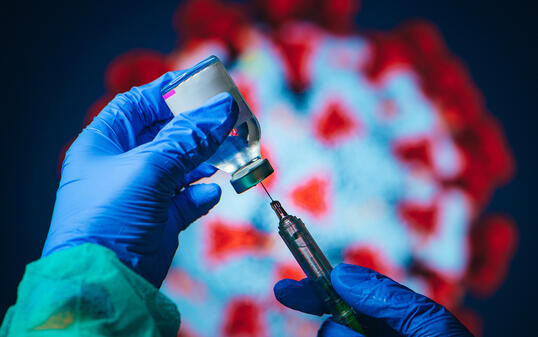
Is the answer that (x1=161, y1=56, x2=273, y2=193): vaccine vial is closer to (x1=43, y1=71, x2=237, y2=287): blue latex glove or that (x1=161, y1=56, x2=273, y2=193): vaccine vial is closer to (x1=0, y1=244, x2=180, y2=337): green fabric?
(x1=43, y1=71, x2=237, y2=287): blue latex glove

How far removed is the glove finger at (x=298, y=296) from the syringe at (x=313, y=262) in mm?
59

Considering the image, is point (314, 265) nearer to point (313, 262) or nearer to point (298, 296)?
point (313, 262)

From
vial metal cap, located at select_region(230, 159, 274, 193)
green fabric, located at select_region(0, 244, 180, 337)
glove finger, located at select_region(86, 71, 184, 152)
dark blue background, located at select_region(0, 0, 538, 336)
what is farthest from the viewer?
dark blue background, located at select_region(0, 0, 538, 336)

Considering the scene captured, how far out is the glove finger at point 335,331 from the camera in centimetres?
68

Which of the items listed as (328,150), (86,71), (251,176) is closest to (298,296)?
(251,176)

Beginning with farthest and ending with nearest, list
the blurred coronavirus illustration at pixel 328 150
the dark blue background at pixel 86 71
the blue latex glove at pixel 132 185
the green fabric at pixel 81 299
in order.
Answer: the blurred coronavirus illustration at pixel 328 150 < the dark blue background at pixel 86 71 < the blue latex glove at pixel 132 185 < the green fabric at pixel 81 299

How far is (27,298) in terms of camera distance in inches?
21.0

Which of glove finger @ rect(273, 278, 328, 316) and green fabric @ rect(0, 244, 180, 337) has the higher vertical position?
green fabric @ rect(0, 244, 180, 337)

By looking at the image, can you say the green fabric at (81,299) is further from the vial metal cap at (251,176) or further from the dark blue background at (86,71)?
the dark blue background at (86,71)

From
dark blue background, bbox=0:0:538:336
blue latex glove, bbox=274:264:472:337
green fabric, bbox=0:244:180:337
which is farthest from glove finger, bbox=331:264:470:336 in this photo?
dark blue background, bbox=0:0:538:336

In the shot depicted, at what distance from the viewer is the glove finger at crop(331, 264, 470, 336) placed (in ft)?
2.34

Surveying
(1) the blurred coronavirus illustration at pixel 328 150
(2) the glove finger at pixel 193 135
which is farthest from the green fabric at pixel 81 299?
(1) the blurred coronavirus illustration at pixel 328 150

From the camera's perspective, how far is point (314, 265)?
29.8 inches

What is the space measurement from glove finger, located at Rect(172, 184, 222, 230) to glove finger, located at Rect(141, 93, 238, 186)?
0.17 m
